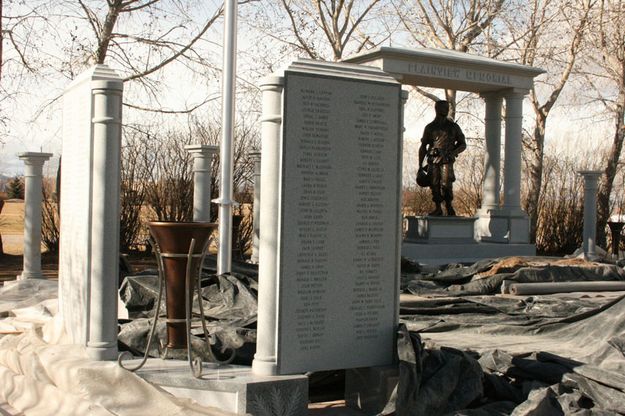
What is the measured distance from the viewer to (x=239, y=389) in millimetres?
4707

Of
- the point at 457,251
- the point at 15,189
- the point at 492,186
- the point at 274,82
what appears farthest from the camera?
the point at 15,189

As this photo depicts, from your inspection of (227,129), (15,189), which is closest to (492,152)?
(227,129)

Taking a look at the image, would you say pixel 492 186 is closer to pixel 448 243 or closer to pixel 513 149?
pixel 513 149

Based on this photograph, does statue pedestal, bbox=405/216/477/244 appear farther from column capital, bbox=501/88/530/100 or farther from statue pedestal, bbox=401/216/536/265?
column capital, bbox=501/88/530/100

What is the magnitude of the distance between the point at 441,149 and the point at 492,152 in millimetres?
2328

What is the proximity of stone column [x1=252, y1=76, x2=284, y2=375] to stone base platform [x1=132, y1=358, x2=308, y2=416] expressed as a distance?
155mm

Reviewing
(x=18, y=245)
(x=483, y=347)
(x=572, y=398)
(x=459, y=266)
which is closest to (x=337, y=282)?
(x=572, y=398)

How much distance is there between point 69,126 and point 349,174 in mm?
2331

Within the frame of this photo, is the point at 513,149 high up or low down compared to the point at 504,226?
up

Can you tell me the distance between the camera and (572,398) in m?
4.92

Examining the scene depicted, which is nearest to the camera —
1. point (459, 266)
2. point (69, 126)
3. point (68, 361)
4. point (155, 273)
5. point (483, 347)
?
point (68, 361)

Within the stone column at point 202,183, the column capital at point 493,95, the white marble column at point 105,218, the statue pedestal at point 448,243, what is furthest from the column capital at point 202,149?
the column capital at point 493,95

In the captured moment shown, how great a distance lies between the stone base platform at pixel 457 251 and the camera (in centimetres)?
1606

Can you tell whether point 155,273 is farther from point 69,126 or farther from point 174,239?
point 174,239
